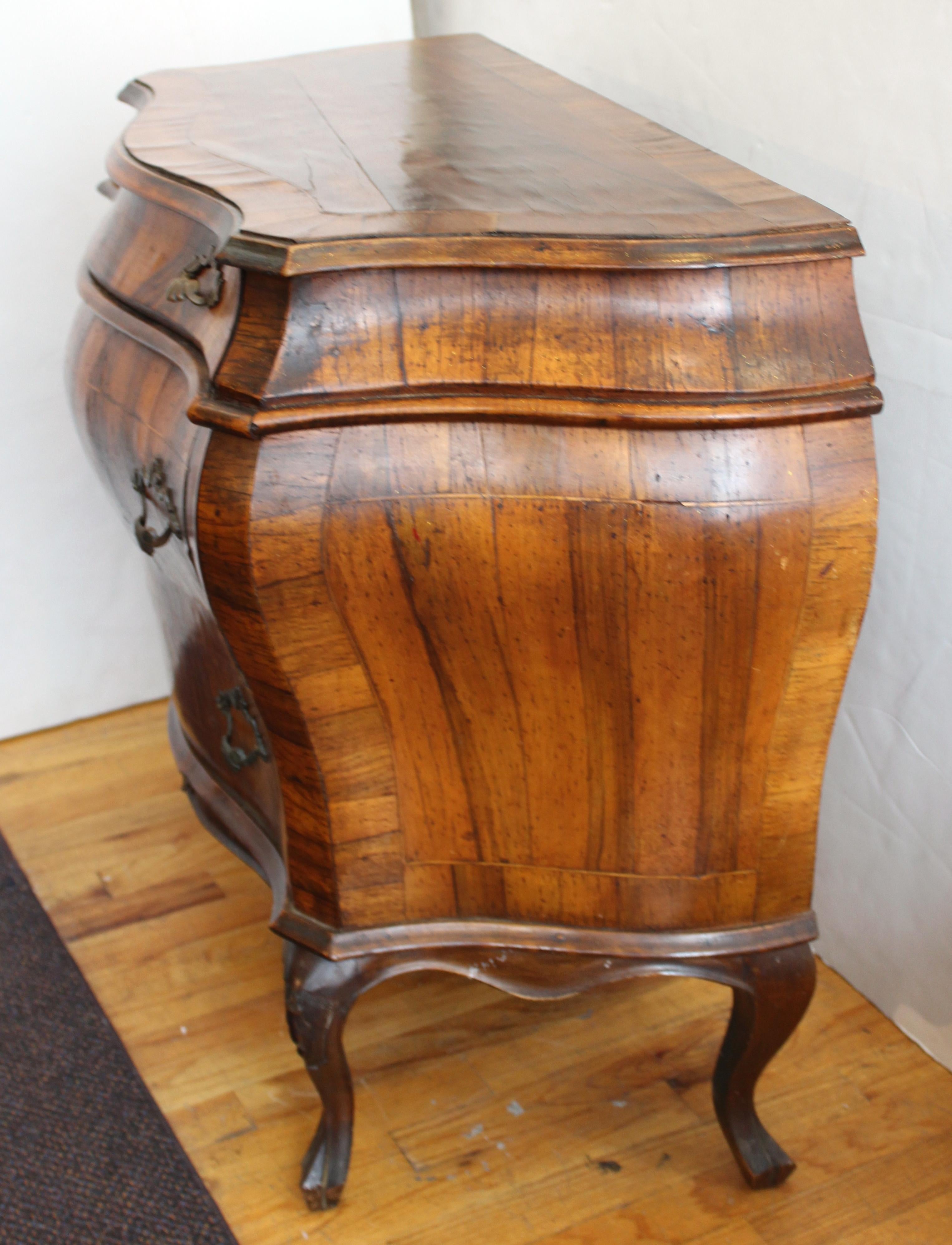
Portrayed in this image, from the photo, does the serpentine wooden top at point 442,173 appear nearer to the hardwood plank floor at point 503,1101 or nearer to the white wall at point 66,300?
the white wall at point 66,300

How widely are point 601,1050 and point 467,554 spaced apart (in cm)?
70

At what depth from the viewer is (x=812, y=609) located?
30.0 inches

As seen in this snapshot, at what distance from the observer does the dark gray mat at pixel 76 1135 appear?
1.06 m

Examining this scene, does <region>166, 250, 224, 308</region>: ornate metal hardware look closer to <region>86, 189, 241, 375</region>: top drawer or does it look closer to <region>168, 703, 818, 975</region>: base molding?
<region>86, 189, 241, 375</region>: top drawer

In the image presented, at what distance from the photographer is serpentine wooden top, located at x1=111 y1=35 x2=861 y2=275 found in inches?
27.9

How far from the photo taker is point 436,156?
3.06 ft

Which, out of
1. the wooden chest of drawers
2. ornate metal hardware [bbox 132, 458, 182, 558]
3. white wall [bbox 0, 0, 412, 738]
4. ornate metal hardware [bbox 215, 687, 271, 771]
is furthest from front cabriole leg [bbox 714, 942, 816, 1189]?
white wall [bbox 0, 0, 412, 738]

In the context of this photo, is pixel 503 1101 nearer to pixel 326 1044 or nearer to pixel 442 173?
pixel 326 1044

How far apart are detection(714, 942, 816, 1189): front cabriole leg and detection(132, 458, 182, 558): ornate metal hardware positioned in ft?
1.73

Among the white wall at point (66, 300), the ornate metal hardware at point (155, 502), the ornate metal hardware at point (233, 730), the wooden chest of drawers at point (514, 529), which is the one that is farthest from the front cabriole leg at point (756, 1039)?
the white wall at point (66, 300)

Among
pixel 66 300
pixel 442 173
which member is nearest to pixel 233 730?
pixel 442 173

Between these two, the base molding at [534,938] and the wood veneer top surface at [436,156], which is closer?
the wood veneer top surface at [436,156]

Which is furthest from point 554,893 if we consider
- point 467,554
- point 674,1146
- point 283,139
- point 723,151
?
point 723,151

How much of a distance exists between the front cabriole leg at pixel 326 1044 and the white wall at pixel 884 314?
1.88 feet
